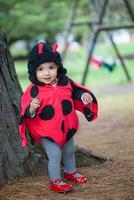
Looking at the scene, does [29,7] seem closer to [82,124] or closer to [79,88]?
[82,124]

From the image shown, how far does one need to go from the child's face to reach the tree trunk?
1.50ft

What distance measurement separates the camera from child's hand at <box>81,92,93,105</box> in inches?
169

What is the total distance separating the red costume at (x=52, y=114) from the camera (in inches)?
165

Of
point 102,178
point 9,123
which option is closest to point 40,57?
point 9,123

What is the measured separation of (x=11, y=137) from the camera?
14.9 ft

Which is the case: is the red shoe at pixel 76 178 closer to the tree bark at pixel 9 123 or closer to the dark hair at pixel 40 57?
the tree bark at pixel 9 123

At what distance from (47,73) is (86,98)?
1.18 feet

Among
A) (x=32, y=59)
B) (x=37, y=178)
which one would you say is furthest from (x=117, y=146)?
(x=32, y=59)

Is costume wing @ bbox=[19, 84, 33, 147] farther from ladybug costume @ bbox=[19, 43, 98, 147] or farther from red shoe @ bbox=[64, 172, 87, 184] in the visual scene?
red shoe @ bbox=[64, 172, 87, 184]

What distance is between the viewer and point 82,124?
9.54 m

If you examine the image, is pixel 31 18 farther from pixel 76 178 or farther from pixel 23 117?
pixel 23 117

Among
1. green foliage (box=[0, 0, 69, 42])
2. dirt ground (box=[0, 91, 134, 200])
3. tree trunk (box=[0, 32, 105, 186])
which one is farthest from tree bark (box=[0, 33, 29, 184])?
green foliage (box=[0, 0, 69, 42])

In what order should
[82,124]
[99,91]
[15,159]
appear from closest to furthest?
[15,159]
[82,124]
[99,91]

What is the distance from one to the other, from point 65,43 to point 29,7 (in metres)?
7.67
